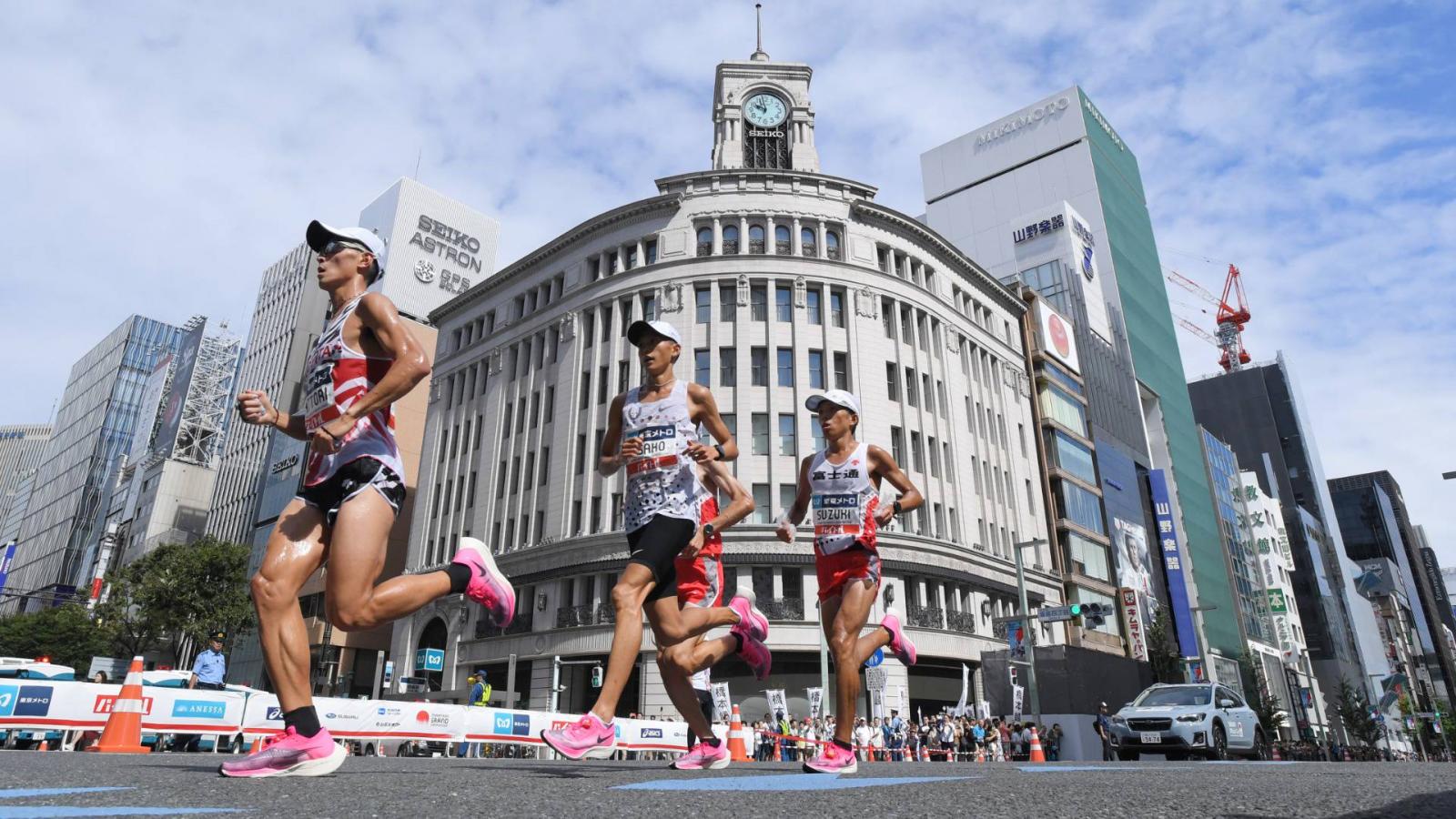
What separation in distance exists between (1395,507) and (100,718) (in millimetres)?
177726

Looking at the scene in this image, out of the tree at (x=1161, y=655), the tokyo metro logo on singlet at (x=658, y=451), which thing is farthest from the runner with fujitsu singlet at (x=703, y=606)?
the tree at (x=1161, y=655)

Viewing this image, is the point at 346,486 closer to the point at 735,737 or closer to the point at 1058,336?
the point at 735,737

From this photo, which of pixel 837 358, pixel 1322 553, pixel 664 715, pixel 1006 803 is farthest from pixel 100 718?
pixel 1322 553

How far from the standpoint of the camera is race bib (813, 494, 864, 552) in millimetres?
5902

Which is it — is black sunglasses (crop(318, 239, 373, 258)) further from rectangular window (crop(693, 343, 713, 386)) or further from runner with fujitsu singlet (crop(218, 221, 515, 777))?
rectangular window (crop(693, 343, 713, 386))

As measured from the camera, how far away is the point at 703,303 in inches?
1481

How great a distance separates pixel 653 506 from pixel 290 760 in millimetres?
2197

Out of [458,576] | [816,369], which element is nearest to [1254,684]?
[816,369]

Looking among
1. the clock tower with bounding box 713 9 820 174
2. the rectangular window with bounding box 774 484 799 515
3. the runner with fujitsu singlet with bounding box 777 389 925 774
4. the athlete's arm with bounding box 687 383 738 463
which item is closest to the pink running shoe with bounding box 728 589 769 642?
the runner with fujitsu singlet with bounding box 777 389 925 774

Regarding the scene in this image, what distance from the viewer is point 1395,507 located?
464 feet

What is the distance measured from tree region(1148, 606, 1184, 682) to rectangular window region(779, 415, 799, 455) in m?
26.0

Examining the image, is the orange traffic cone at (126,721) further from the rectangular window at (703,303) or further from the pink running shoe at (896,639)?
the rectangular window at (703,303)

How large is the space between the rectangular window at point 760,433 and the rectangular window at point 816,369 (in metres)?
2.49

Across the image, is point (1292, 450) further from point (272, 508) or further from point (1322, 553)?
point (272, 508)
